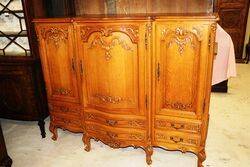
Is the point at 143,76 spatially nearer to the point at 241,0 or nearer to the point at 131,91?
the point at 131,91

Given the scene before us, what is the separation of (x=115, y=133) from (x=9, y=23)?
5.29 ft

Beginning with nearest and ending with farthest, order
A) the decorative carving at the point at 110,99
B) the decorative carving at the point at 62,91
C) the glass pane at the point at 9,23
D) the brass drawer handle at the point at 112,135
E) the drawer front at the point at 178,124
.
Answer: the drawer front at the point at 178,124
the decorative carving at the point at 110,99
the brass drawer handle at the point at 112,135
the decorative carving at the point at 62,91
the glass pane at the point at 9,23

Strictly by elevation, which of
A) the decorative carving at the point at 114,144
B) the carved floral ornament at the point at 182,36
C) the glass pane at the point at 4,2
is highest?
the glass pane at the point at 4,2

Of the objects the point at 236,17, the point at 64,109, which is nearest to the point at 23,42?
the point at 64,109

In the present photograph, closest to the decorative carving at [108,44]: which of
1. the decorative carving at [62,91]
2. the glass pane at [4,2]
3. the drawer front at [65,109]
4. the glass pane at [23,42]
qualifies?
the decorative carving at [62,91]

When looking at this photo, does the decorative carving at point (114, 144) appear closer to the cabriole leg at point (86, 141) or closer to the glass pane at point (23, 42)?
the cabriole leg at point (86, 141)

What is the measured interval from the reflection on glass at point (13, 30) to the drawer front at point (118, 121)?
100 cm

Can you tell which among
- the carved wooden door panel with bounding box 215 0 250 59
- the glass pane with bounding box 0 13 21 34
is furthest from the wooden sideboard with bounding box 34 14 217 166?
the carved wooden door panel with bounding box 215 0 250 59

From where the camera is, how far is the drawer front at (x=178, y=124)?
2029 millimetres

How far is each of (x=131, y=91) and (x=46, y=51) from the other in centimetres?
88

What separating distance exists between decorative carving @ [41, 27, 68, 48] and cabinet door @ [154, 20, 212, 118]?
816 mm

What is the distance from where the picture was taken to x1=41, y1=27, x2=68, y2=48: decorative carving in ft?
7.13

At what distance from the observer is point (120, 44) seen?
2.00m

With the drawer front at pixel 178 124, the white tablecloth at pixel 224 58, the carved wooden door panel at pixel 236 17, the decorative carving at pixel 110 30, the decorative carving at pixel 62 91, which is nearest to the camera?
the decorative carving at pixel 110 30
